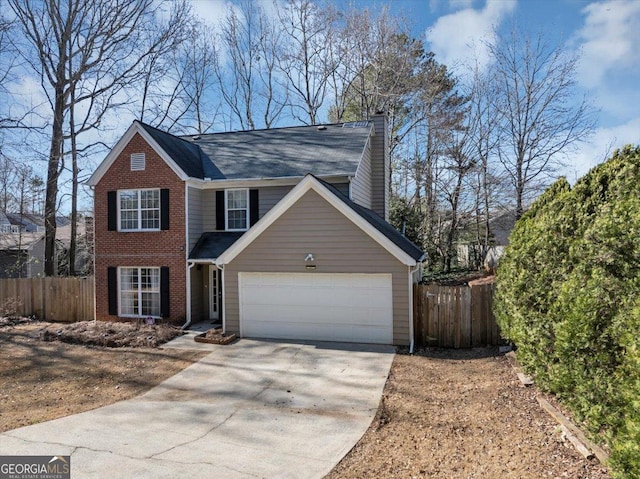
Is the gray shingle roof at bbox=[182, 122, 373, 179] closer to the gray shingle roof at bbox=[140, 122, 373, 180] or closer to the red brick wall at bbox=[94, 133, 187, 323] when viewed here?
the gray shingle roof at bbox=[140, 122, 373, 180]

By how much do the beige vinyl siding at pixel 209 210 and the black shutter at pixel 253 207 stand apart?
1501 mm

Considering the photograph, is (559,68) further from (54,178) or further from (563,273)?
(54,178)

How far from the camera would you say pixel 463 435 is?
18.7 ft

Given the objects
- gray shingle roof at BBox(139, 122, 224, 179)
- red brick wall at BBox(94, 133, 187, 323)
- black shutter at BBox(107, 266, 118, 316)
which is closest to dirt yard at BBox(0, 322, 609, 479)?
black shutter at BBox(107, 266, 118, 316)

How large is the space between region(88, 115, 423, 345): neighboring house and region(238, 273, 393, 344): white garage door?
0.03m

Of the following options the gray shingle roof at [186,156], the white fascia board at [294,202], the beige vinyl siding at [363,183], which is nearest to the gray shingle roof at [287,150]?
the gray shingle roof at [186,156]

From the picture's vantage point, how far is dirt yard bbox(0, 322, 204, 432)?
7262mm

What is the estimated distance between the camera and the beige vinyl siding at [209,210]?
595 inches

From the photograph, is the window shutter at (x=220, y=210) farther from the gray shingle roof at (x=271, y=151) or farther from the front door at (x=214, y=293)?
the front door at (x=214, y=293)

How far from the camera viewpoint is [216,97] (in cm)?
3177

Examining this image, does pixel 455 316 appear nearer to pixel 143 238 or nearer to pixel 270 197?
pixel 270 197

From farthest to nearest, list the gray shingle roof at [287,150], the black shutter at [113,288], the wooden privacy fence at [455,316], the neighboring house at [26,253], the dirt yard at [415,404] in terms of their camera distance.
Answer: the neighboring house at [26,253] → the black shutter at [113,288] → the gray shingle roof at [287,150] → the wooden privacy fence at [455,316] → the dirt yard at [415,404]

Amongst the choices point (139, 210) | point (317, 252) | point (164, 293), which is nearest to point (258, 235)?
point (317, 252)

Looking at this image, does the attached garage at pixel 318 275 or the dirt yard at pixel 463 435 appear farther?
the attached garage at pixel 318 275
